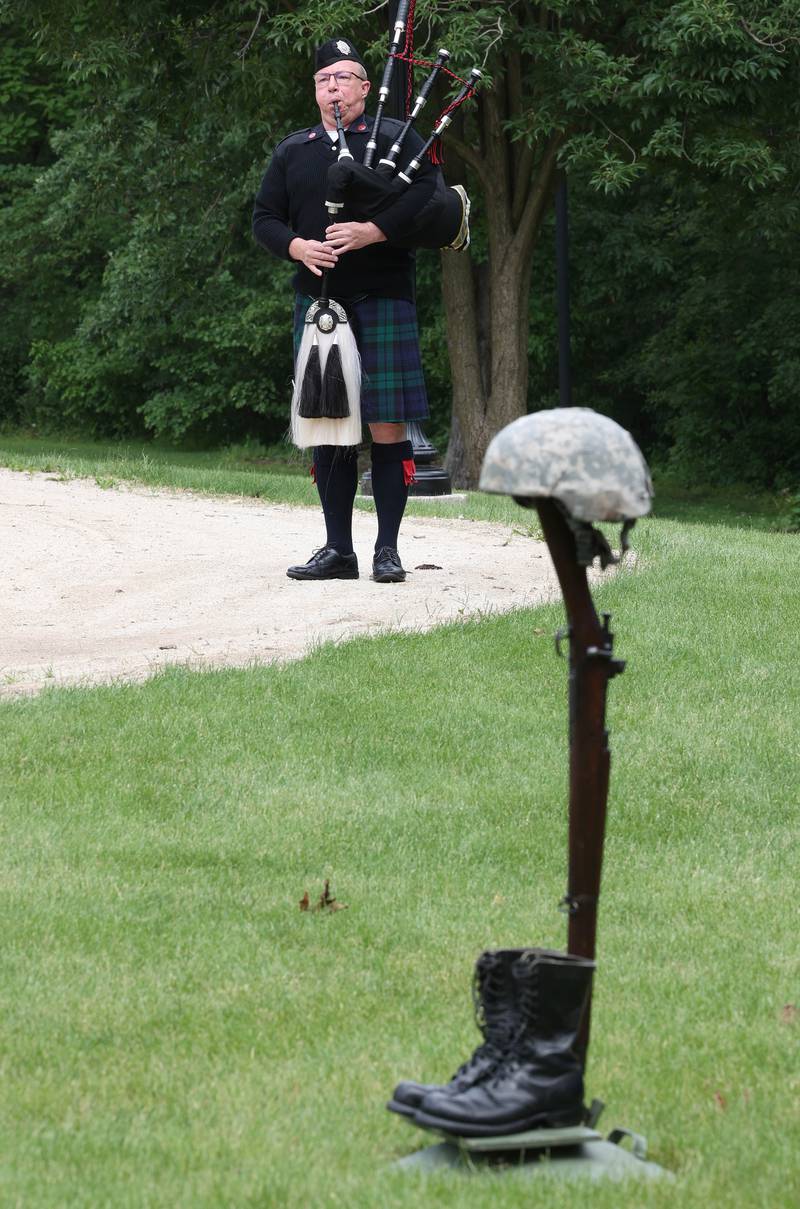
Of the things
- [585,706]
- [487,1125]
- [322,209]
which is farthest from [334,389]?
[487,1125]

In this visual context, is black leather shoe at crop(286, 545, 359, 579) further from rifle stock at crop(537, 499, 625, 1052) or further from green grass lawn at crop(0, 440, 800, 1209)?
rifle stock at crop(537, 499, 625, 1052)

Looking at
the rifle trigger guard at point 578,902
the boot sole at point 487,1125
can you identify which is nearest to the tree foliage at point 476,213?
the rifle trigger guard at point 578,902

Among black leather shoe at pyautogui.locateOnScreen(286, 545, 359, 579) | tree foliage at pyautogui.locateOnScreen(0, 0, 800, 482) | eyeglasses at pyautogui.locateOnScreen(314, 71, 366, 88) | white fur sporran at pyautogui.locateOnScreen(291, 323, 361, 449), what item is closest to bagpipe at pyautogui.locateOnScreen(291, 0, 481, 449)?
white fur sporran at pyautogui.locateOnScreen(291, 323, 361, 449)

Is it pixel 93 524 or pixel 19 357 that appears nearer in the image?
pixel 93 524

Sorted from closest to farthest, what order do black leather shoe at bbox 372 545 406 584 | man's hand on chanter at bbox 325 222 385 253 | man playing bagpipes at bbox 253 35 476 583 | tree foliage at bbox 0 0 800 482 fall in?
man's hand on chanter at bbox 325 222 385 253 → man playing bagpipes at bbox 253 35 476 583 → black leather shoe at bbox 372 545 406 584 → tree foliage at bbox 0 0 800 482

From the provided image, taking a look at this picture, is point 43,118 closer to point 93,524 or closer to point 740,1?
point 740,1

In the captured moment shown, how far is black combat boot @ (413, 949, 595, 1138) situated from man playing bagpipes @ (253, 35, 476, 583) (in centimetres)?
456

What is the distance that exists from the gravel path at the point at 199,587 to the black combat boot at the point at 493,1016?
3.51 m

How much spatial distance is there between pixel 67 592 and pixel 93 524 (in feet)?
5.92

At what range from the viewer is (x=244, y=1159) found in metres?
2.65

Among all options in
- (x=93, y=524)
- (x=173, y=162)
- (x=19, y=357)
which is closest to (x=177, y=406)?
(x=19, y=357)

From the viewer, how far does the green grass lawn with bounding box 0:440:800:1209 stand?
2725 millimetres

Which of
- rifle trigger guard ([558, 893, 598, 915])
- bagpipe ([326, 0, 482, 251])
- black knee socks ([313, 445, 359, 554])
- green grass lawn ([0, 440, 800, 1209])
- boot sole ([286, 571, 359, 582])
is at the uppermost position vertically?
bagpipe ([326, 0, 482, 251])

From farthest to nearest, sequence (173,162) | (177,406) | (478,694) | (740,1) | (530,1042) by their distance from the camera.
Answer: (177,406), (173,162), (740,1), (478,694), (530,1042)
